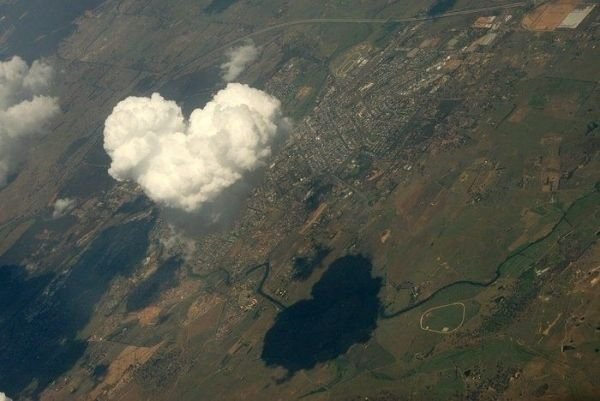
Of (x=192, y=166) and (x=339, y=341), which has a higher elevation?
(x=192, y=166)

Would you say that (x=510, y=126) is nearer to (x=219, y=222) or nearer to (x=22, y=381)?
(x=219, y=222)

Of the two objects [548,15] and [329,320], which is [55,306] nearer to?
[329,320]

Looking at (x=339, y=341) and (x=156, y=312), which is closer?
(x=339, y=341)

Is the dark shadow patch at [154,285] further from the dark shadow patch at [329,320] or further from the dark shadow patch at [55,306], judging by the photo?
the dark shadow patch at [329,320]

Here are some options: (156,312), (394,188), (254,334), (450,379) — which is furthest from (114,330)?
(450,379)

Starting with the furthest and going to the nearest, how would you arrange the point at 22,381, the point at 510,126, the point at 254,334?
the point at 22,381, the point at 510,126, the point at 254,334

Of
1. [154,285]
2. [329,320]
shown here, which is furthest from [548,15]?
[154,285]
